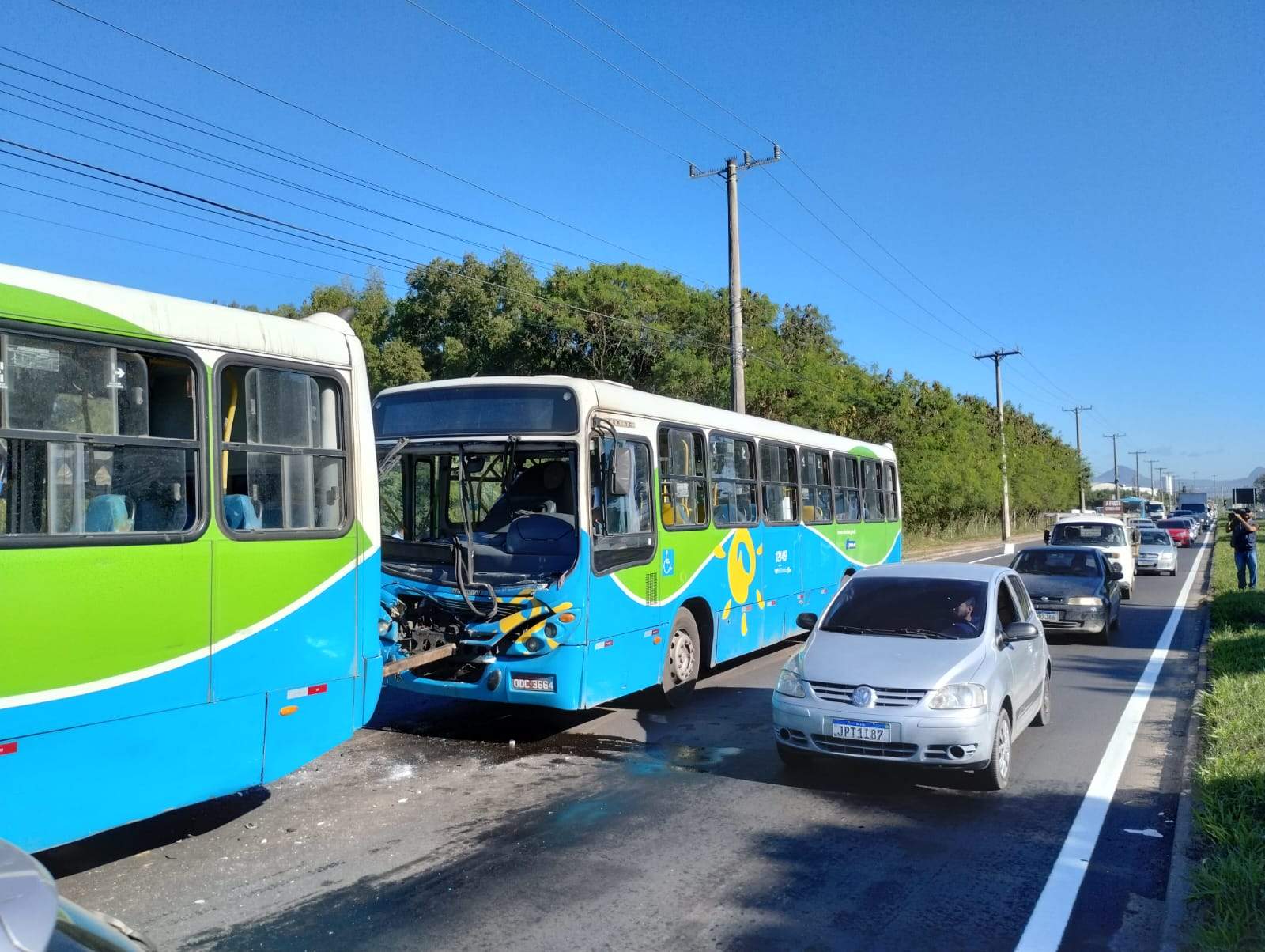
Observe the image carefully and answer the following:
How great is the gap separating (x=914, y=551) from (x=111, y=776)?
134 feet

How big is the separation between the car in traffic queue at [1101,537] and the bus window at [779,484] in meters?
10.1

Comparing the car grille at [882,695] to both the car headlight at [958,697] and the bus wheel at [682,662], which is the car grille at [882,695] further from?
the bus wheel at [682,662]

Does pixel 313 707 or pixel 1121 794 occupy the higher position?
pixel 313 707

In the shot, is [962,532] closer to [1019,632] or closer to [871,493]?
[871,493]

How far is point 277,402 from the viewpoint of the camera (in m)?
6.18

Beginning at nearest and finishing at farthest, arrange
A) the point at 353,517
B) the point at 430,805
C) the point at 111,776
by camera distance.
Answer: the point at 111,776
the point at 353,517
the point at 430,805

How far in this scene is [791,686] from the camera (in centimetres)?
763

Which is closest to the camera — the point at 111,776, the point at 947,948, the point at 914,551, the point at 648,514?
the point at 947,948

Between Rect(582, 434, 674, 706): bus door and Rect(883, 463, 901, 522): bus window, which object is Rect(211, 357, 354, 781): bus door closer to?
Rect(582, 434, 674, 706): bus door

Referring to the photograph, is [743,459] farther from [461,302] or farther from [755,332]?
[461,302]

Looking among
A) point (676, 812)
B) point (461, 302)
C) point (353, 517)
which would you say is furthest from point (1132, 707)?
point (461, 302)

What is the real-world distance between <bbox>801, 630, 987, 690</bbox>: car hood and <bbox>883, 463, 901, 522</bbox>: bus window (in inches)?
443

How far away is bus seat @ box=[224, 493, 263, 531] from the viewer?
577 centimetres

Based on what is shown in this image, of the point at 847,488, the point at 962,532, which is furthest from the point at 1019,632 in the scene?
the point at 962,532
